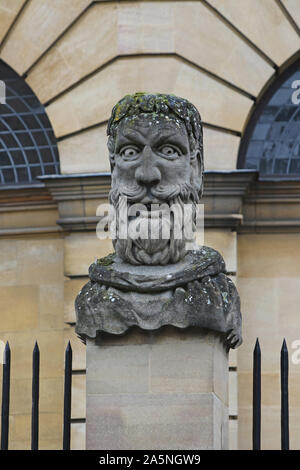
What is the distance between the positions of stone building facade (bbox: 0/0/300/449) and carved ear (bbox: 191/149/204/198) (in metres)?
6.28

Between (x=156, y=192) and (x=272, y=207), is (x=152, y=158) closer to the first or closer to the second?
(x=156, y=192)

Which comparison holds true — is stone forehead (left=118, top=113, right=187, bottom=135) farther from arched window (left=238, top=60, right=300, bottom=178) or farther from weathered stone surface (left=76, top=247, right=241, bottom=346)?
arched window (left=238, top=60, right=300, bottom=178)

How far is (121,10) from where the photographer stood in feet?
51.8

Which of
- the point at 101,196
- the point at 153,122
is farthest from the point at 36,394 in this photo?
the point at 101,196

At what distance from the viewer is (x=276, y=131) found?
16219mm

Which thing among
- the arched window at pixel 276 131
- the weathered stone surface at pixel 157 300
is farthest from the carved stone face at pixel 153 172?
the arched window at pixel 276 131

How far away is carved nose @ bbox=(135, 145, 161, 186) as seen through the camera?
886 centimetres

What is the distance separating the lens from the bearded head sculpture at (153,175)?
8.87 m

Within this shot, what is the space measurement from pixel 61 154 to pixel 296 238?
101 inches

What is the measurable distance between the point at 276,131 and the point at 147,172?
7.51 m

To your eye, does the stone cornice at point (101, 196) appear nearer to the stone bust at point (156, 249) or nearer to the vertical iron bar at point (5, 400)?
the vertical iron bar at point (5, 400)
